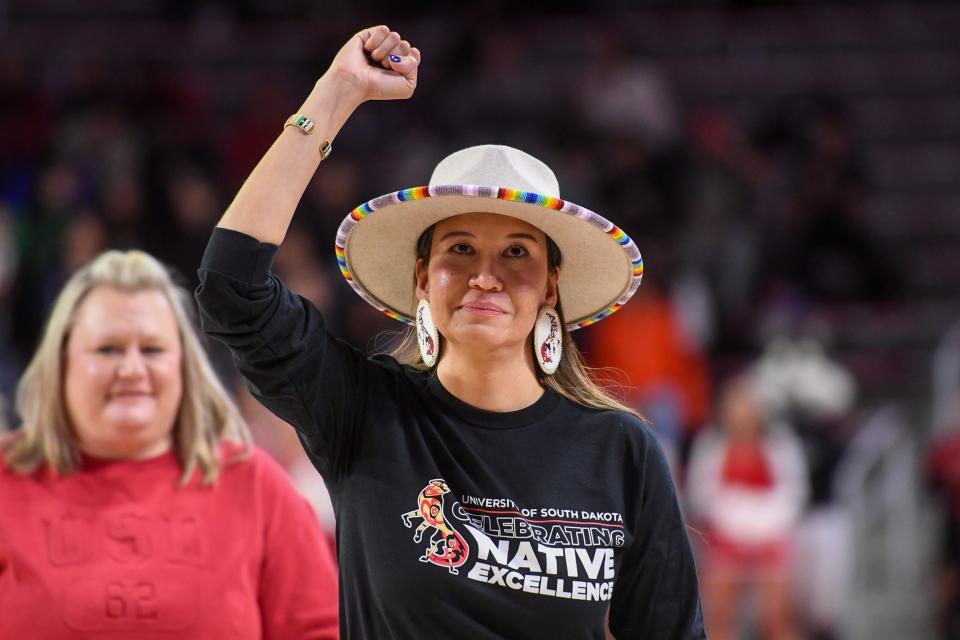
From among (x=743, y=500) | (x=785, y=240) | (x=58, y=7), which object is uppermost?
(x=58, y=7)

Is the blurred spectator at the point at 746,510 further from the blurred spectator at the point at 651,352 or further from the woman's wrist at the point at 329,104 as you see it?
the woman's wrist at the point at 329,104

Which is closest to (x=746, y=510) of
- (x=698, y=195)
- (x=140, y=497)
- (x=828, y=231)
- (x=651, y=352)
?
(x=651, y=352)

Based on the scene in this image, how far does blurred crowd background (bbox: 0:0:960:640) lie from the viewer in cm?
766

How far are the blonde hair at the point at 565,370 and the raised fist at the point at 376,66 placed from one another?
0.33 meters

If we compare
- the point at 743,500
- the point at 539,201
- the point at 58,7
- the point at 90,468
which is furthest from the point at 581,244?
the point at 58,7

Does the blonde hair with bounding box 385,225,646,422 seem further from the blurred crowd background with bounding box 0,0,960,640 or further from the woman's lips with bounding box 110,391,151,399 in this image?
the blurred crowd background with bounding box 0,0,960,640

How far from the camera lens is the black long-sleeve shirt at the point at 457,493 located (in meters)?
2.39

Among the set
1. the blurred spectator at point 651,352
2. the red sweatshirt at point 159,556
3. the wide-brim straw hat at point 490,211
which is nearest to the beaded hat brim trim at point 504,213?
the wide-brim straw hat at point 490,211

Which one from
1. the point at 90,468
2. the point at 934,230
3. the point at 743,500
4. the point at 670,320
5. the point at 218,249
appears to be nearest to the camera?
the point at 218,249

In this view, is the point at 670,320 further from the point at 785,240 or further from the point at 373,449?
the point at 373,449

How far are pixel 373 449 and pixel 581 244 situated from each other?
1.81 ft

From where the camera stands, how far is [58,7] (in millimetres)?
11297

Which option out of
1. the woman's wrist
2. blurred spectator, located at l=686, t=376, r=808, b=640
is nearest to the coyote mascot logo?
the woman's wrist

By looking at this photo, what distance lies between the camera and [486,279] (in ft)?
Answer: 8.26
